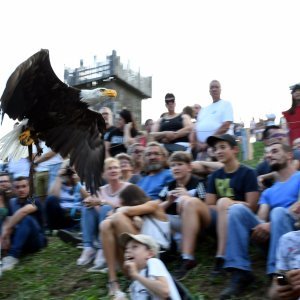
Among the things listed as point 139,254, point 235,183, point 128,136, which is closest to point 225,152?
point 235,183

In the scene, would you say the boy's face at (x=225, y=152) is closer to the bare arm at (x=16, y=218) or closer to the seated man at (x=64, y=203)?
the seated man at (x=64, y=203)

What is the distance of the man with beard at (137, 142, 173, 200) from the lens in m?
5.15

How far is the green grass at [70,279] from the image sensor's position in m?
4.32

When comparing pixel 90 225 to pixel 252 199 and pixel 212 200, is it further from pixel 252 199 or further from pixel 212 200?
pixel 252 199

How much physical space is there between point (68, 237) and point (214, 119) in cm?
226

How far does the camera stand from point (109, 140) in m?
7.11

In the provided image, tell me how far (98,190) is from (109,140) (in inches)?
48.2

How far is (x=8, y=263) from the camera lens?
5.84 meters

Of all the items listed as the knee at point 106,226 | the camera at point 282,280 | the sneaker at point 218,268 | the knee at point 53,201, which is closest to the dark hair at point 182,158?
the knee at point 106,226

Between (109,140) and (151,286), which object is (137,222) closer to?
(151,286)

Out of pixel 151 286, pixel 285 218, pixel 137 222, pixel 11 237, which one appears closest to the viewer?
pixel 151 286

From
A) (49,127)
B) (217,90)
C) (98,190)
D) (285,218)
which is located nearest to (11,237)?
(98,190)

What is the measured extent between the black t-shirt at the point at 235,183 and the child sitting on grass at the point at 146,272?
1.27 meters

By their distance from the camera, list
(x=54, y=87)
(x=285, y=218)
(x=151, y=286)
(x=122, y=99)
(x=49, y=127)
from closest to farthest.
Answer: (x=151, y=286) → (x=285, y=218) → (x=54, y=87) → (x=49, y=127) → (x=122, y=99)
